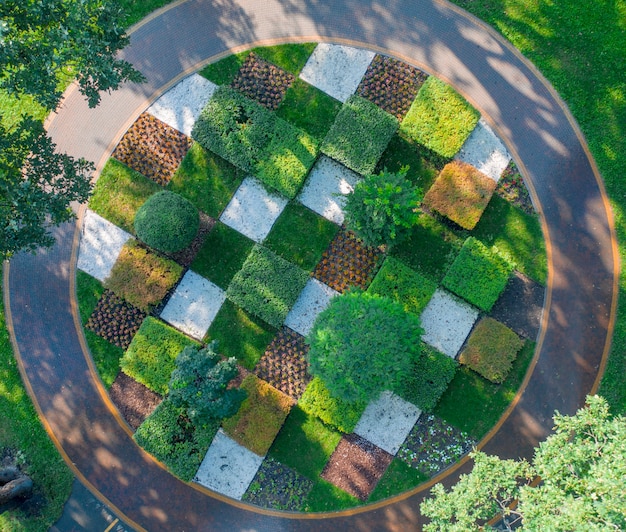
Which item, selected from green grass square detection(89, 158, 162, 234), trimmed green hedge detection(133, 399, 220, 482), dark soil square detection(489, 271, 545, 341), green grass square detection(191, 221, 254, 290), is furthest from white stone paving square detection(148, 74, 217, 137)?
dark soil square detection(489, 271, 545, 341)

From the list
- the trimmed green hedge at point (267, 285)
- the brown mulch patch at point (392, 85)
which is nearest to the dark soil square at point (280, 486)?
the trimmed green hedge at point (267, 285)

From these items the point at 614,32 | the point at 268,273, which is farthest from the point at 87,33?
the point at 614,32

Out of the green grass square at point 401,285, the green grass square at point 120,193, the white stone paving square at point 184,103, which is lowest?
the green grass square at point 120,193

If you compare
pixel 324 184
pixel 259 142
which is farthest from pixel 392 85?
pixel 259 142

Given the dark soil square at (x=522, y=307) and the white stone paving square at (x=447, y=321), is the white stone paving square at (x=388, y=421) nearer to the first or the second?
the white stone paving square at (x=447, y=321)

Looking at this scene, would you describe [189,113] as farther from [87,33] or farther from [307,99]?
[87,33]

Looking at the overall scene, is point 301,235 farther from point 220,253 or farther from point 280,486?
point 280,486
